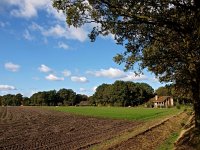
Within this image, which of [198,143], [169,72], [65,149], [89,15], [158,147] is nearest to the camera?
[89,15]

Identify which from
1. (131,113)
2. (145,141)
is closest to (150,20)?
(145,141)

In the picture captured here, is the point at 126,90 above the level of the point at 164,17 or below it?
above

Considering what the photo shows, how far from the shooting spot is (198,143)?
19.9 metres

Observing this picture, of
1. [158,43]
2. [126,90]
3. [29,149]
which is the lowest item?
[29,149]

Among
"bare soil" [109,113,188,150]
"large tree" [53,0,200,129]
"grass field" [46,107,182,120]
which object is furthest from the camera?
"grass field" [46,107,182,120]

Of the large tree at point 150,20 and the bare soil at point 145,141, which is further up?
the large tree at point 150,20

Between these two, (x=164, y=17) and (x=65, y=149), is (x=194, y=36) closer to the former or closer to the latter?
(x=164, y=17)

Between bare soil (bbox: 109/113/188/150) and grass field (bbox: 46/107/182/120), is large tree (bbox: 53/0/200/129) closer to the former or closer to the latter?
bare soil (bbox: 109/113/188/150)

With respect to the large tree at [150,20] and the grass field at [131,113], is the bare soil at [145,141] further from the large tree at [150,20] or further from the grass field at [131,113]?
the grass field at [131,113]

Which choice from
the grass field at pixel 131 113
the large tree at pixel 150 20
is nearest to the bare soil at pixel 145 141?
the large tree at pixel 150 20

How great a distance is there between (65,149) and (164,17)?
48.1ft

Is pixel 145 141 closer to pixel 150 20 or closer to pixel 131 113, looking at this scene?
pixel 150 20

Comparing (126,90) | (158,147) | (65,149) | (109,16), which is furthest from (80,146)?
(126,90)

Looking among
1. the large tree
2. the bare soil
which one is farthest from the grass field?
the large tree
